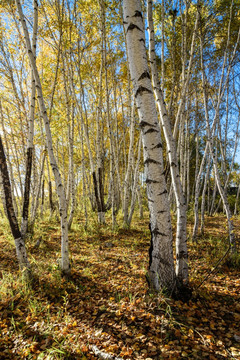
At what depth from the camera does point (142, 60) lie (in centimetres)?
213

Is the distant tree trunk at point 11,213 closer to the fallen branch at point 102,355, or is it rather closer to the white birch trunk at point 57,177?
the white birch trunk at point 57,177

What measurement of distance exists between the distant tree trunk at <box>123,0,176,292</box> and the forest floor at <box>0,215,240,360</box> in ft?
1.53

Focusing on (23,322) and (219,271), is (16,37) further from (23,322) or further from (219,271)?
(219,271)

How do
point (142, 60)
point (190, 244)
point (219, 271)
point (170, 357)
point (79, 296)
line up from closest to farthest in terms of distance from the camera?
point (170, 357) → point (142, 60) → point (79, 296) → point (219, 271) → point (190, 244)

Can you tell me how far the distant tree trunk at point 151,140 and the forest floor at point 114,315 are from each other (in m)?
0.47

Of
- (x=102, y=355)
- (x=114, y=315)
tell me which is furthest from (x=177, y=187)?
(x=102, y=355)

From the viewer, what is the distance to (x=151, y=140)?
85.4 inches

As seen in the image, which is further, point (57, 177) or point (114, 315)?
point (57, 177)

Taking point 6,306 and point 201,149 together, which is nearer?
point 6,306

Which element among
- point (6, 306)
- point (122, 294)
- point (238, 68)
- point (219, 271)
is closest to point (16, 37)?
point (238, 68)

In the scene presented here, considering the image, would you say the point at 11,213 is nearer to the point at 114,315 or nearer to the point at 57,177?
the point at 57,177

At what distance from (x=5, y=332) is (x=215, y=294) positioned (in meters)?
2.63

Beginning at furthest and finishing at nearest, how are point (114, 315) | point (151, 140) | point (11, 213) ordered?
point (11, 213), point (114, 315), point (151, 140)

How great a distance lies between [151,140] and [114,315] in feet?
6.96
